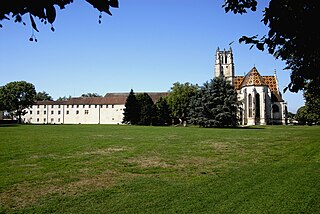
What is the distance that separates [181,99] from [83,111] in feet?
157

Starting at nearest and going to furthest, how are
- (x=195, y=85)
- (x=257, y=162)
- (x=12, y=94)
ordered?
(x=257, y=162)
(x=195, y=85)
(x=12, y=94)

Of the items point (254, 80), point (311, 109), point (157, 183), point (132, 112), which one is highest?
point (254, 80)

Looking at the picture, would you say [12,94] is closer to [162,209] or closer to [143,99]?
[143,99]

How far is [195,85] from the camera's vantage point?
67438 millimetres

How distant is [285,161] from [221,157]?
9.36ft

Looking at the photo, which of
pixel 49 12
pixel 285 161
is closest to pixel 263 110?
pixel 285 161

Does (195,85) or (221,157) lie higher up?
(195,85)

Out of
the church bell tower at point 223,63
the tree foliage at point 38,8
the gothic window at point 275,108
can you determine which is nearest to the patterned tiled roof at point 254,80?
the church bell tower at point 223,63

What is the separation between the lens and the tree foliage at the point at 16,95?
79.3 m

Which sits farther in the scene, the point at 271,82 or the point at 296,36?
the point at 271,82

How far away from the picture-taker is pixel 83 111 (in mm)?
99875

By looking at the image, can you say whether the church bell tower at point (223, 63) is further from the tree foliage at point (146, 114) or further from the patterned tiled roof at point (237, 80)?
the tree foliage at point (146, 114)

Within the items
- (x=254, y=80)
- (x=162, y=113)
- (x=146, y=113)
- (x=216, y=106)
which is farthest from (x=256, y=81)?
(x=146, y=113)

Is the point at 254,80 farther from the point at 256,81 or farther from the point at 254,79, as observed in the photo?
the point at 256,81
